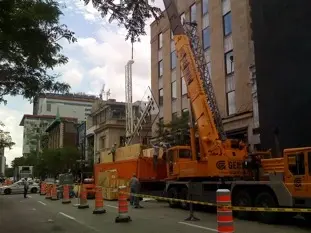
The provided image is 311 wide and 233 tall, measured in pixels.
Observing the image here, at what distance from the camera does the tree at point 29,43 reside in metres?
9.63

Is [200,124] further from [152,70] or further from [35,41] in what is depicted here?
[152,70]

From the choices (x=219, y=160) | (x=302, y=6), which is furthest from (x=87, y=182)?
(x=302, y=6)

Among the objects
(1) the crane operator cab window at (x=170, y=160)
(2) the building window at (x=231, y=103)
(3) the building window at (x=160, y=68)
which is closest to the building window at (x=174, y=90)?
(3) the building window at (x=160, y=68)

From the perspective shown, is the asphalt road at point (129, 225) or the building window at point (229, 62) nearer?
the asphalt road at point (129, 225)

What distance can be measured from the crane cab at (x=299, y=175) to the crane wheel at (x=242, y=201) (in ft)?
5.75

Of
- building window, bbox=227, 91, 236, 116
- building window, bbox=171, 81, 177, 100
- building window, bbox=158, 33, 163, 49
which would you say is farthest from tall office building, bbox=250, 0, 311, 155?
building window, bbox=158, 33, 163, 49

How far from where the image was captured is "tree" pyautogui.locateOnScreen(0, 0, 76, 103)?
963 centimetres

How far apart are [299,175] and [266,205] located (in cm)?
158

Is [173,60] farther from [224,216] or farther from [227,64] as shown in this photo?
[224,216]

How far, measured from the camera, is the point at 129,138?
50.4 m

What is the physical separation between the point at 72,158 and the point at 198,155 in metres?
54.5

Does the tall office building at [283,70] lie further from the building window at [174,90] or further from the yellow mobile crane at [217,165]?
the building window at [174,90]

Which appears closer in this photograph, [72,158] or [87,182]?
[87,182]

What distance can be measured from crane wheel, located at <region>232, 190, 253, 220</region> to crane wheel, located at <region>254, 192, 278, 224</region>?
321mm
